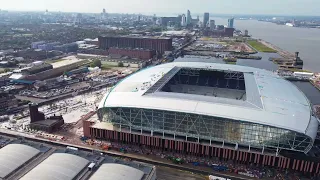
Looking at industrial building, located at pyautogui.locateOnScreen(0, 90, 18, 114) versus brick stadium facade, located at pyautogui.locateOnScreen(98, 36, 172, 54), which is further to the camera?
brick stadium facade, located at pyautogui.locateOnScreen(98, 36, 172, 54)

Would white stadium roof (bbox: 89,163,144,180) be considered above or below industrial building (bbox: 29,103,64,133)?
above

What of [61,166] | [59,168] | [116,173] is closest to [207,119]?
[116,173]

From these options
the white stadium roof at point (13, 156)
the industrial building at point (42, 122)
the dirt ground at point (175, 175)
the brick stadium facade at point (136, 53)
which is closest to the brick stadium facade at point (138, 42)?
the brick stadium facade at point (136, 53)

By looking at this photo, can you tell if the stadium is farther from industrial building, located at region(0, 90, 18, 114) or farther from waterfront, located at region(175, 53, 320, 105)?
waterfront, located at region(175, 53, 320, 105)

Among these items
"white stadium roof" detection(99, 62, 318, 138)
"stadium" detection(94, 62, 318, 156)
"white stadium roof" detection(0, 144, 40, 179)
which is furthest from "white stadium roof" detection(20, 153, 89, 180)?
"white stadium roof" detection(99, 62, 318, 138)

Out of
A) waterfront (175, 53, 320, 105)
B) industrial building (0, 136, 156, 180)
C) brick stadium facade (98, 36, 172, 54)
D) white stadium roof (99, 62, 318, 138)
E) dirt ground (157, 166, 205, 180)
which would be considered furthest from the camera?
brick stadium facade (98, 36, 172, 54)

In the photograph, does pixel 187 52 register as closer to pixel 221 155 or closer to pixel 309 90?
pixel 309 90
